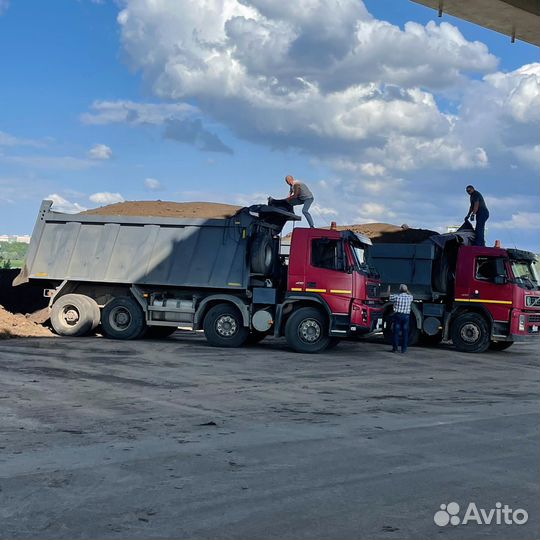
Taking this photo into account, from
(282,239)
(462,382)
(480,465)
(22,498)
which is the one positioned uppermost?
(282,239)

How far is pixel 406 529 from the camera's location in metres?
4.86

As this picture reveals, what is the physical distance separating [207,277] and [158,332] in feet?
9.95

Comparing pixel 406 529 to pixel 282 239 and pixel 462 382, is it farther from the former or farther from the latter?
pixel 282 239

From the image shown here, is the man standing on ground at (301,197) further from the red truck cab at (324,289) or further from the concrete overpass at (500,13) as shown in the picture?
the concrete overpass at (500,13)

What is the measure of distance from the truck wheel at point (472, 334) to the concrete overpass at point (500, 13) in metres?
10.2

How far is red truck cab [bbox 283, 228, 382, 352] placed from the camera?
16.4 metres

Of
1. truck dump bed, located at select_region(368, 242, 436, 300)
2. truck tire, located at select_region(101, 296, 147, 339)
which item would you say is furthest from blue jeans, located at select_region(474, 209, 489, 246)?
truck tire, located at select_region(101, 296, 147, 339)

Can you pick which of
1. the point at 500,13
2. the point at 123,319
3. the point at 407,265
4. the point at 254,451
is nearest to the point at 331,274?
the point at 407,265

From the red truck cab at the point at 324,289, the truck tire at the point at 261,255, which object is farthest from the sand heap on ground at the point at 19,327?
the red truck cab at the point at 324,289

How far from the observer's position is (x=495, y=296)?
18.3 meters

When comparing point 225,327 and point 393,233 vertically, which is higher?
point 393,233

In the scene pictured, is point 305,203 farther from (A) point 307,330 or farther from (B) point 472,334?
(B) point 472,334

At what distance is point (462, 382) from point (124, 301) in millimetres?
8734

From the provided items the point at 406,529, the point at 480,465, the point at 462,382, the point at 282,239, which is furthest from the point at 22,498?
the point at 282,239
